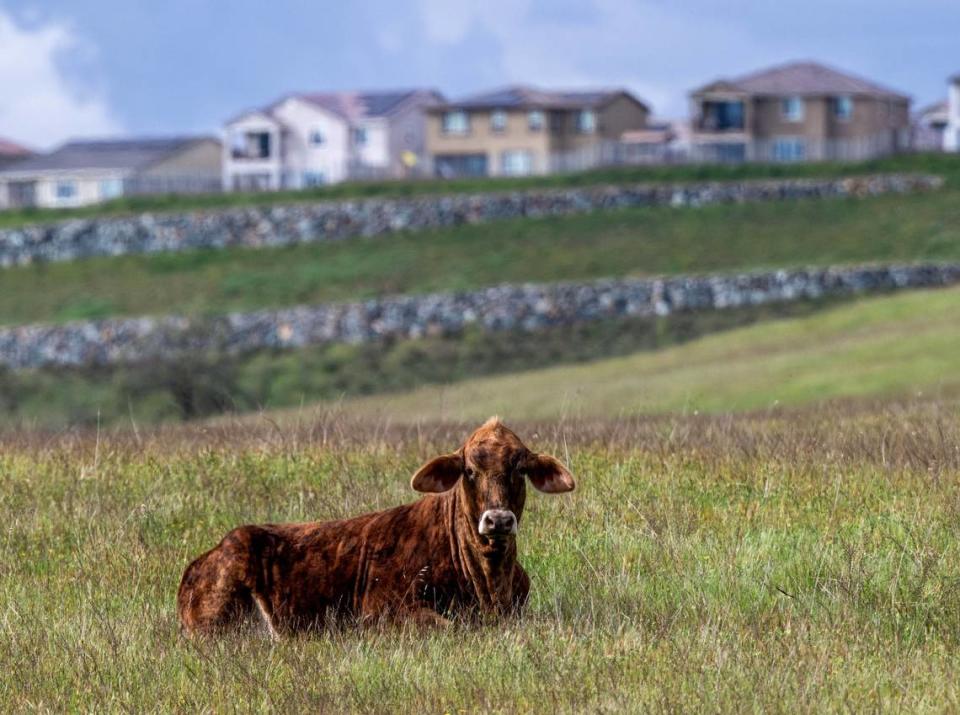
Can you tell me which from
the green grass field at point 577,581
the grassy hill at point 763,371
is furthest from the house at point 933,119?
the green grass field at point 577,581

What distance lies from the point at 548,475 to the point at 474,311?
69288mm

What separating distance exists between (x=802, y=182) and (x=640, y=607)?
92.4 metres

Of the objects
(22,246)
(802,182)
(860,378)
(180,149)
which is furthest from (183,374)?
(180,149)

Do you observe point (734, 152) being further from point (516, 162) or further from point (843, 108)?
point (516, 162)

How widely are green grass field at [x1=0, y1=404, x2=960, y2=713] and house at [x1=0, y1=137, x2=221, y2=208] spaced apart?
123 m

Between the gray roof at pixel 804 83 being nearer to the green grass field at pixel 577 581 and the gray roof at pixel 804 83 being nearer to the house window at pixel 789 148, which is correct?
the house window at pixel 789 148

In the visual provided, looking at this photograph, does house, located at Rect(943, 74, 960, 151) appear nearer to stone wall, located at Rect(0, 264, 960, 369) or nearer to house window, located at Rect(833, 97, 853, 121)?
house window, located at Rect(833, 97, 853, 121)

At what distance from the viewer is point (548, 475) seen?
983 centimetres

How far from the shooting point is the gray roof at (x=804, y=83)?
121 m

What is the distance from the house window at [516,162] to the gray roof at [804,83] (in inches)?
490

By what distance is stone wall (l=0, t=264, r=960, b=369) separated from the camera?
77.4 m

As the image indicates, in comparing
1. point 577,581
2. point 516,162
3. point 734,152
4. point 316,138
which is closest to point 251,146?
point 316,138

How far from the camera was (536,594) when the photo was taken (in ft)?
34.4

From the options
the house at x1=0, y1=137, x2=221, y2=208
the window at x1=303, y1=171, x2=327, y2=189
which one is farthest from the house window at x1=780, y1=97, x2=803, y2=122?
A: the house at x1=0, y1=137, x2=221, y2=208
